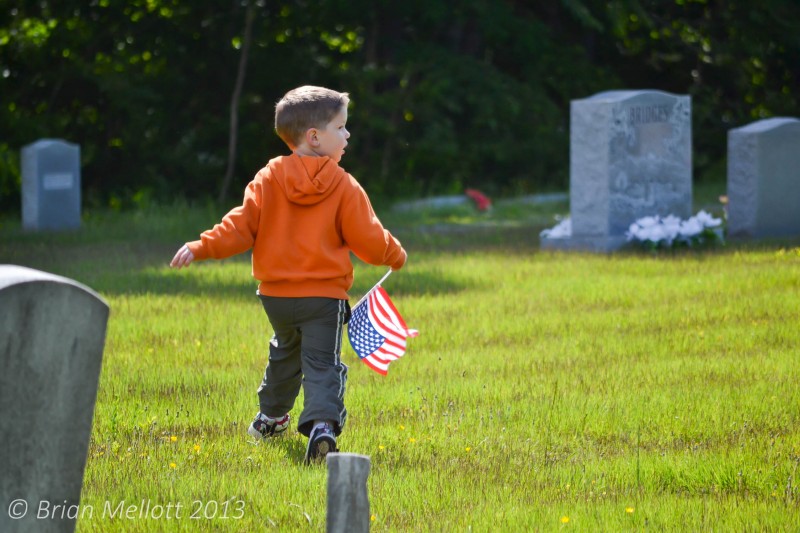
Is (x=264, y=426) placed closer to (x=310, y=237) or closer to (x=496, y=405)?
(x=310, y=237)

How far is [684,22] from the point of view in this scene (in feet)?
86.3

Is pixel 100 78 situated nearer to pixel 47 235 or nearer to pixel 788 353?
pixel 47 235

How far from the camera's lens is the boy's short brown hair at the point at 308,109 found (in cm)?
539

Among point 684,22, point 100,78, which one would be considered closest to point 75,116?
point 100,78

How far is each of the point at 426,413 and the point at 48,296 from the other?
3277 millimetres

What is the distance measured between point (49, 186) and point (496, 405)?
40.3 feet

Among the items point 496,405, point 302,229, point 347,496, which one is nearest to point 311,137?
point 302,229

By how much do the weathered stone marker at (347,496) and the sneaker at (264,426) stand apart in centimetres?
256

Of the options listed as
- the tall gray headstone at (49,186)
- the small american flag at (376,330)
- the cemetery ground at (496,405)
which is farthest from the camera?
the tall gray headstone at (49,186)

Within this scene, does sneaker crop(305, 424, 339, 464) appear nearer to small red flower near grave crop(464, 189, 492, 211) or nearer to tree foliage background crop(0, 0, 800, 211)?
small red flower near grave crop(464, 189, 492, 211)

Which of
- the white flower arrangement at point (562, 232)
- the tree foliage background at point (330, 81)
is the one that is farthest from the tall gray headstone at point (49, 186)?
the white flower arrangement at point (562, 232)

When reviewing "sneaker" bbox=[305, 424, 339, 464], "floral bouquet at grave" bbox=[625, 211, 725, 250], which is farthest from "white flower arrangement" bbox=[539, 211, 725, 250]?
"sneaker" bbox=[305, 424, 339, 464]

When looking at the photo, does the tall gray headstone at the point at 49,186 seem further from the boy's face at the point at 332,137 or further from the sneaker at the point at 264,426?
the boy's face at the point at 332,137

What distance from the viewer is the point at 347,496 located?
3.27 meters
